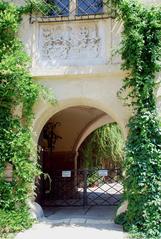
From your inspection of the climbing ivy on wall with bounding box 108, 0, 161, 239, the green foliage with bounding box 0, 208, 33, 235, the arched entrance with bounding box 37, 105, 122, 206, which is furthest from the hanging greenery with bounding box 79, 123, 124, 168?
the green foliage with bounding box 0, 208, 33, 235

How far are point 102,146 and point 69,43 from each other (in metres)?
7.73

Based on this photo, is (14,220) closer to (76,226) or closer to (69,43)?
(76,226)

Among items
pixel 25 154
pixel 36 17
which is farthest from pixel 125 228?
pixel 36 17

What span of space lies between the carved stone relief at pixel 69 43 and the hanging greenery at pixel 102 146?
6.76 metres

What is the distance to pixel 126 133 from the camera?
7.19 meters

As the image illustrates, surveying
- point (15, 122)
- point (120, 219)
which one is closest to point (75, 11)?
point (15, 122)

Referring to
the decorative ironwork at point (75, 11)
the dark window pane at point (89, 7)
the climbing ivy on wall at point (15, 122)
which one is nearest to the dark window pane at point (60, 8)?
the decorative ironwork at point (75, 11)

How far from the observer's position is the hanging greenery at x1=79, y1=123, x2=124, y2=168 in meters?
14.2

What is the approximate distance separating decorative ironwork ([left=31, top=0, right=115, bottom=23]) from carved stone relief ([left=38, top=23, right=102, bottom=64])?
0.57 ft

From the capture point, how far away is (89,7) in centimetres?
798

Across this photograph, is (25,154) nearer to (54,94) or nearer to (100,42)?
(54,94)

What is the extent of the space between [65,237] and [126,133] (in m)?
2.43

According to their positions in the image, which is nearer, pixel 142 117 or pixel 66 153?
pixel 142 117

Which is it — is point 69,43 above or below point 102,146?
above
